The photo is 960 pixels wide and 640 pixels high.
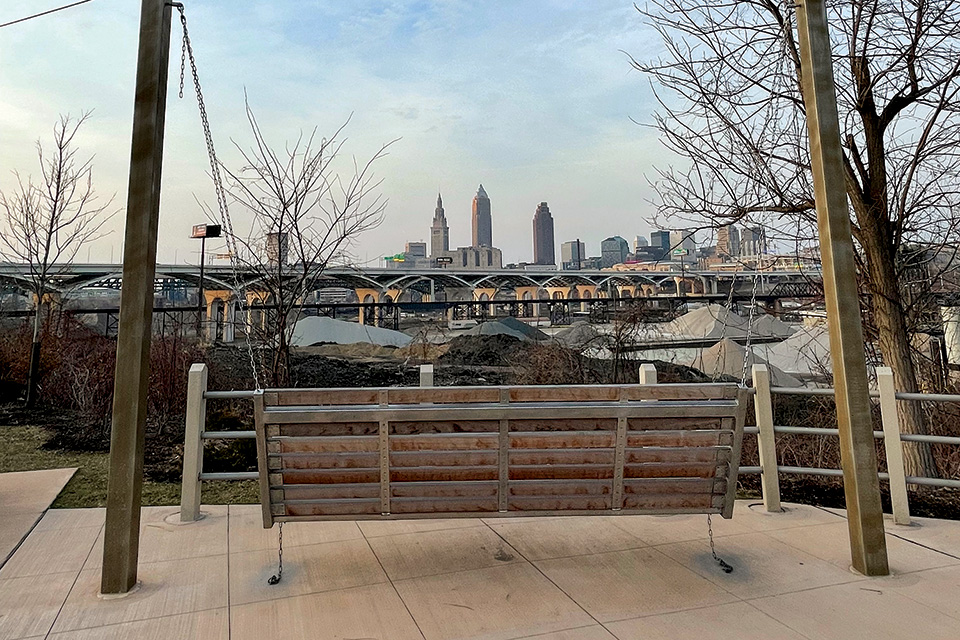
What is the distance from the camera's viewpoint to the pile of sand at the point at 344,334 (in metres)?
25.2

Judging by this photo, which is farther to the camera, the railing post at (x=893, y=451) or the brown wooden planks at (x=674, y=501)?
the railing post at (x=893, y=451)

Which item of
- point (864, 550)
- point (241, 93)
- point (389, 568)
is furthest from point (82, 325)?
point (864, 550)

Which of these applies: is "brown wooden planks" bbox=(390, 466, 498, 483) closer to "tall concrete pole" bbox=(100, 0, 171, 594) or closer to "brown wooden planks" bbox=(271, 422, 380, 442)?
"brown wooden planks" bbox=(271, 422, 380, 442)

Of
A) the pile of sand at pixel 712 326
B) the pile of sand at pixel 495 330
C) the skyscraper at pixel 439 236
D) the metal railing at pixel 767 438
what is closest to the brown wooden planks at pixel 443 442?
the metal railing at pixel 767 438

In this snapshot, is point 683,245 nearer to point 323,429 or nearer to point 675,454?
point 675,454

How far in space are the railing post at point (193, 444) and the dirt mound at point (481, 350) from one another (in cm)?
1466

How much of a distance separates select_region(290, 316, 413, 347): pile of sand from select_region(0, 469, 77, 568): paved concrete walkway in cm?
1922

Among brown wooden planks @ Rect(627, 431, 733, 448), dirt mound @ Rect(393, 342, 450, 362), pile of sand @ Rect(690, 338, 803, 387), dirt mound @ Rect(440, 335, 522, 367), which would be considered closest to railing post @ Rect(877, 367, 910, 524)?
brown wooden planks @ Rect(627, 431, 733, 448)

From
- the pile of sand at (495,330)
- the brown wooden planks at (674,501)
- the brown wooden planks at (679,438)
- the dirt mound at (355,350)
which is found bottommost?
the brown wooden planks at (674,501)

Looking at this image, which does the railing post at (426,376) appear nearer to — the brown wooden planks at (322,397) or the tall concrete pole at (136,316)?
the brown wooden planks at (322,397)

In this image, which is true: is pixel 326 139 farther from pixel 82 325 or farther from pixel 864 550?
pixel 82 325

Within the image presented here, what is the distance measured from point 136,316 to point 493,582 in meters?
2.36

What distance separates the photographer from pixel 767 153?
284 inches

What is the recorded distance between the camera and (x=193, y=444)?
433cm
